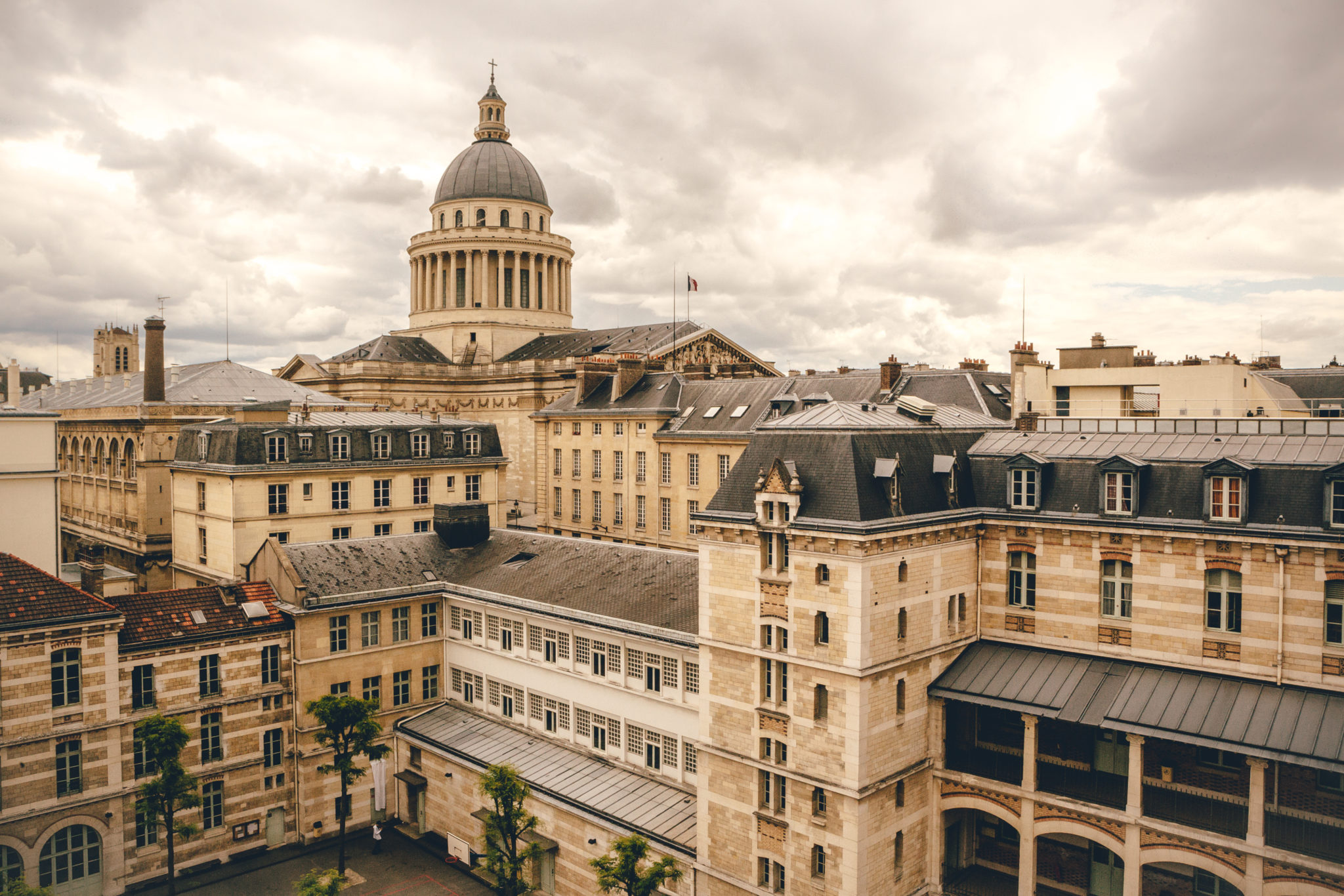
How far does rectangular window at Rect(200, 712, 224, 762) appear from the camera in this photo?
4047cm

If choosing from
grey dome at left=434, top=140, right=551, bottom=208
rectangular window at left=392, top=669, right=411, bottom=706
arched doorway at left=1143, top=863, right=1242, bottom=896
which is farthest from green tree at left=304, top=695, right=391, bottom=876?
grey dome at left=434, top=140, right=551, bottom=208

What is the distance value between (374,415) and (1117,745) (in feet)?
156

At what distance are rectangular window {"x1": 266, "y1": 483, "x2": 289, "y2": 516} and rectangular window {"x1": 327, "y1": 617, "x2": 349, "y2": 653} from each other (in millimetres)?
10721

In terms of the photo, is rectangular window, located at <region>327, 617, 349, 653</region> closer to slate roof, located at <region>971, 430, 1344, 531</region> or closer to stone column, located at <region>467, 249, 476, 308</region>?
slate roof, located at <region>971, 430, 1344, 531</region>

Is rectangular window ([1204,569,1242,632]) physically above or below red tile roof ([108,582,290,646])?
above

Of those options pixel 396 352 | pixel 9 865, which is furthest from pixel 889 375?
pixel 396 352

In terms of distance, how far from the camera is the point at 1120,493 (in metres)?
31.9

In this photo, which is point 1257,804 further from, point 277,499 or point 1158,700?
point 277,499

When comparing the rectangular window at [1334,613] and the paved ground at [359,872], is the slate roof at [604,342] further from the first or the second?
the rectangular window at [1334,613]

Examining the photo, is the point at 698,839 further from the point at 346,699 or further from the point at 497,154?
the point at 497,154

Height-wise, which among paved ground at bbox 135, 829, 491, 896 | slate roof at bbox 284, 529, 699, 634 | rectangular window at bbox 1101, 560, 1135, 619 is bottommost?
paved ground at bbox 135, 829, 491, 896

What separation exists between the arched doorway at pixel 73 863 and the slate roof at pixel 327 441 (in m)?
19.6

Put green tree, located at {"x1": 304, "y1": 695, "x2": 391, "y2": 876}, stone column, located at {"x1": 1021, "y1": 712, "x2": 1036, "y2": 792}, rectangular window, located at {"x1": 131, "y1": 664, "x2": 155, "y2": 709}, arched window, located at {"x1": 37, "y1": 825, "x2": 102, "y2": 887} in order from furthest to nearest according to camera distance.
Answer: green tree, located at {"x1": 304, "y1": 695, "x2": 391, "y2": 876}
rectangular window, located at {"x1": 131, "y1": 664, "x2": 155, "y2": 709}
arched window, located at {"x1": 37, "y1": 825, "x2": 102, "y2": 887}
stone column, located at {"x1": 1021, "y1": 712, "x2": 1036, "y2": 792}

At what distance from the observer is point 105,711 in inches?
1465
